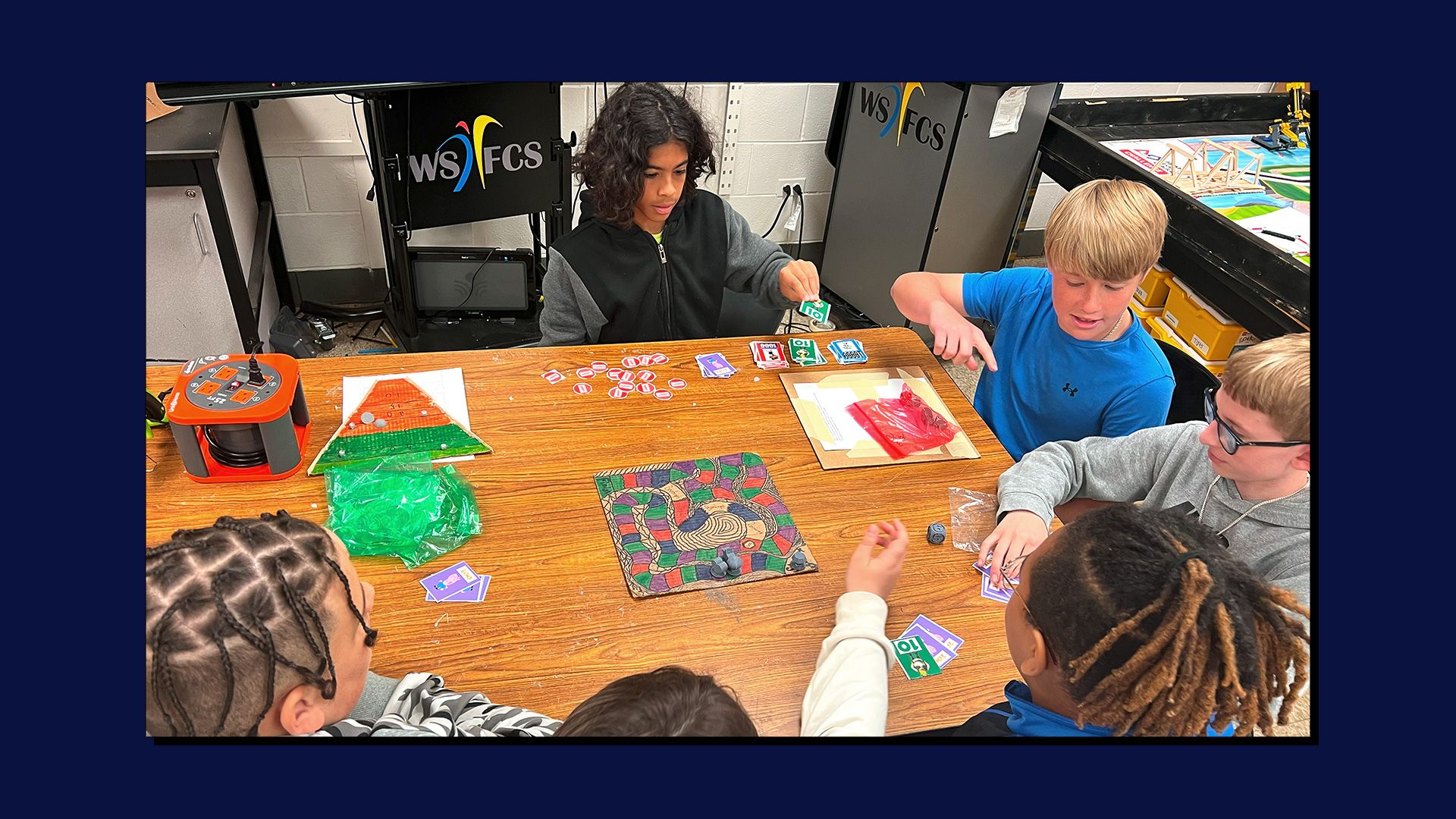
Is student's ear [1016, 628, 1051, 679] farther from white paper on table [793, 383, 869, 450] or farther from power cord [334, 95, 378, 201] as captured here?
power cord [334, 95, 378, 201]

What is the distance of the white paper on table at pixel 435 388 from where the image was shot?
1.62 metres

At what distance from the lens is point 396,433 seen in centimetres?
157

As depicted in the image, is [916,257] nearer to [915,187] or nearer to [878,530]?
[915,187]

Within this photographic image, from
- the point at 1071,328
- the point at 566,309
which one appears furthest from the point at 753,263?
the point at 1071,328

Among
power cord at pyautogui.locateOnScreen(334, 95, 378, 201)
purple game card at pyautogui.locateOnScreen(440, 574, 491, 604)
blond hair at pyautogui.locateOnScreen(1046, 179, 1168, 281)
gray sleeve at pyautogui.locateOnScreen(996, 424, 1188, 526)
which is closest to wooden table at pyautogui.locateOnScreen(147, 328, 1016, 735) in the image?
purple game card at pyautogui.locateOnScreen(440, 574, 491, 604)

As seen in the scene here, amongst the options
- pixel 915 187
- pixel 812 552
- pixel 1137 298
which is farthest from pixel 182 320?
pixel 1137 298

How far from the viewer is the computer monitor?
2.61m

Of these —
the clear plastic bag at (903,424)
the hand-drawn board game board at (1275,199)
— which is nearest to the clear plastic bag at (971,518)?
the clear plastic bag at (903,424)

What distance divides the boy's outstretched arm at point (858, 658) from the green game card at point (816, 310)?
80cm

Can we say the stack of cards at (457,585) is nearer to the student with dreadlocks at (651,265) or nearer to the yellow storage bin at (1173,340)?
the student with dreadlocks at (651,265)

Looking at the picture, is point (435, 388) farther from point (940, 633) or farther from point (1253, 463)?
point (1253, 463)

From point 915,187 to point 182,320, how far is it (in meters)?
1.74

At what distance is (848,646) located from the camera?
3.81 feet

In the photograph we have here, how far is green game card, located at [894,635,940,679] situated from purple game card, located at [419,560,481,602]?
679 mm
